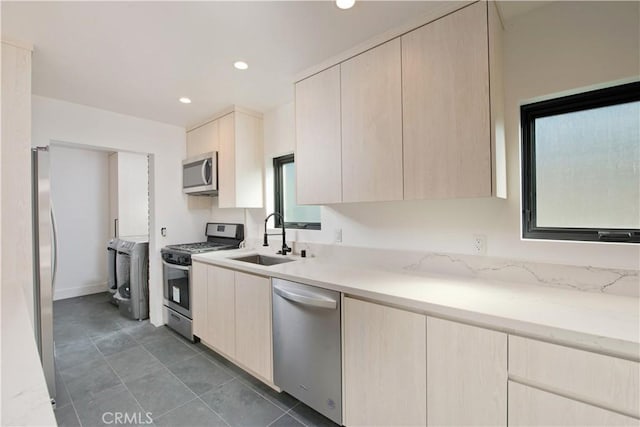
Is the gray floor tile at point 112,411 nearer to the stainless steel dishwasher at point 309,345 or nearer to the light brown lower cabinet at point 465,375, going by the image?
the stainless steel dishwasher at point 309,345

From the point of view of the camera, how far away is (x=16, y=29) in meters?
1.57

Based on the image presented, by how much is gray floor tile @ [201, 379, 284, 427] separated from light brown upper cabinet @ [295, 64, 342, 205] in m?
1.41

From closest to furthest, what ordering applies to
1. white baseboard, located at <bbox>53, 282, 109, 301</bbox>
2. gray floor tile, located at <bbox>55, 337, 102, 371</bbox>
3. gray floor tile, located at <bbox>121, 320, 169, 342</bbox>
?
gray floor tile, located at <bbox>55, 337, 102, 371</bbox>, gray floor tile, located at <bbox>121, 320, 169, 342</bbox>, white baseboard, located at <bbox>53, 282, 109, 301</bbox>

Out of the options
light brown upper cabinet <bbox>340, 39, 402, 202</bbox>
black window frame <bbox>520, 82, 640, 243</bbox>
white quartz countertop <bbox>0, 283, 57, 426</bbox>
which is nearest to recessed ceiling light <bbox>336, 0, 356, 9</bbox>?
light brown upper cabinet <bbox>340, 39, 402, 202</bbox>

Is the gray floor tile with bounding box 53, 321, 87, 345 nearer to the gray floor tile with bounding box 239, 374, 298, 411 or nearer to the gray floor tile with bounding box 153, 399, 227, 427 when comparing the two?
the gray floor tile with bounding box 153, 399, 227, 427

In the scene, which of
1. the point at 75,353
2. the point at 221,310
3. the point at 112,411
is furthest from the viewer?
the point at 75,353

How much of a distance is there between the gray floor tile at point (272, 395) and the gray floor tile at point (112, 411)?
666 mm

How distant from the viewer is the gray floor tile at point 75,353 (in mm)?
2398

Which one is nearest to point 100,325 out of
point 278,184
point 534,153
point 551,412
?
point 278,184

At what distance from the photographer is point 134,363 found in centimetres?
239

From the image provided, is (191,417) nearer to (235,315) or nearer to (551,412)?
(235,315)

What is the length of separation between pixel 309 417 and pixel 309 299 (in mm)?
799

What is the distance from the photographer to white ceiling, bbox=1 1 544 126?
1.44m

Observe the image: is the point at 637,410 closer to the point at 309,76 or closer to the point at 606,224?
the point at 606,224
